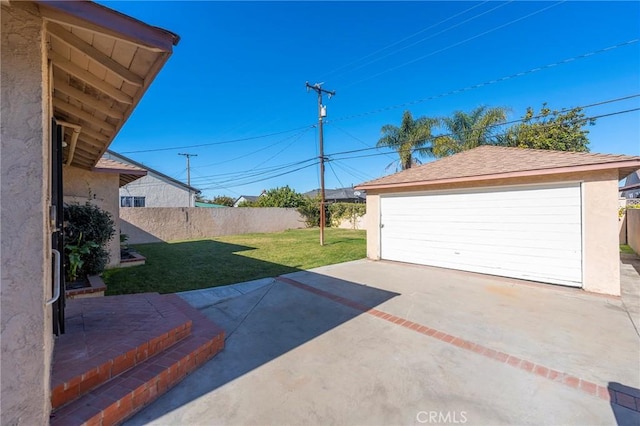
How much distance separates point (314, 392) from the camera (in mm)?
2713

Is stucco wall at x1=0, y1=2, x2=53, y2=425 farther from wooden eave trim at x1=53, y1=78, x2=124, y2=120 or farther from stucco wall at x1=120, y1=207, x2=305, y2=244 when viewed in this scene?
stucco wall at x1=120, y1=207, x2=305, y2=244

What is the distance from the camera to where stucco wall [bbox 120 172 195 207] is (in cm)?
2139

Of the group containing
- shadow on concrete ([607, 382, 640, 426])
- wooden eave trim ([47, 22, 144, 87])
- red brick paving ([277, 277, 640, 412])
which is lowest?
shadow on concrete ([607, 382, 640, 426])

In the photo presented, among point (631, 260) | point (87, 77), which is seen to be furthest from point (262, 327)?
point (631, 260)

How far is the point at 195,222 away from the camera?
17969 mm

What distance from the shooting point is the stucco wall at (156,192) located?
70.2 feet

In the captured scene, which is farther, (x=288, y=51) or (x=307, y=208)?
(x=307, y=208)

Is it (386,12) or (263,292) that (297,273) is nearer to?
(263,292)

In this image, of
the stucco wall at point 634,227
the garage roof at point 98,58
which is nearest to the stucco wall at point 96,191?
the garage roof at point 98,58

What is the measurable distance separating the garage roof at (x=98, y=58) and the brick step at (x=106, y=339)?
8.15 feet

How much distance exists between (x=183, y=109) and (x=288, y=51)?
810cm

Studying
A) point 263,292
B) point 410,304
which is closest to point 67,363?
point 263,292

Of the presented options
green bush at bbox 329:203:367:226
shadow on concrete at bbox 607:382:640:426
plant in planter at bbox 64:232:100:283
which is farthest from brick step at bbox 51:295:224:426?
green bush at bbox 329:203:367:226

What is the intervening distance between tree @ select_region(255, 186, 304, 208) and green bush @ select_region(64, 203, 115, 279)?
19422mm
